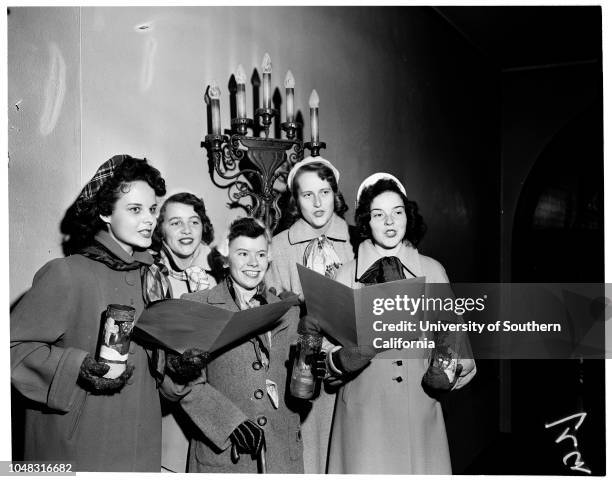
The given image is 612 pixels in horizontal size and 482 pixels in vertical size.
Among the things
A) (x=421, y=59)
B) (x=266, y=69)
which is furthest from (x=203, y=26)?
(x=421, y=59)

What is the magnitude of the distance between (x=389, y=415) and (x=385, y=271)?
1.20ft

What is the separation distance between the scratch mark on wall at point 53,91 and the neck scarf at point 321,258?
2.41 feet

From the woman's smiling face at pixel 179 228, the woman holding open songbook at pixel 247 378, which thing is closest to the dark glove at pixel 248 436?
the woman holding open songbook at pixel 247 378

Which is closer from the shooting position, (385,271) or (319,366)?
(319,366)

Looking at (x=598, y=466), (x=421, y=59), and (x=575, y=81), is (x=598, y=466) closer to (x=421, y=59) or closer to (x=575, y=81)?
(x=421, y=59)

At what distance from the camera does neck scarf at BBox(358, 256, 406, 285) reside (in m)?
1.65

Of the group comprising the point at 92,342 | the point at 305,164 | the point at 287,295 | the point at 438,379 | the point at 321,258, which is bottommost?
the point at 438,379

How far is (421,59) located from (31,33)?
1.86 metres

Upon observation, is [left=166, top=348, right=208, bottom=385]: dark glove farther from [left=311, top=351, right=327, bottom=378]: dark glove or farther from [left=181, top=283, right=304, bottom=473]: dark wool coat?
[left=311, top=351, right=327, bottom=378]: dark glove

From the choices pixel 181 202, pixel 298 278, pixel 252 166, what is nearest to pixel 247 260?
pixel 181 202

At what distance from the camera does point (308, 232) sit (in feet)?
5.93

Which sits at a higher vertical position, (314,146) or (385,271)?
(314,146)

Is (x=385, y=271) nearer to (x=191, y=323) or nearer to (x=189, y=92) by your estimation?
(x=191, y=323)

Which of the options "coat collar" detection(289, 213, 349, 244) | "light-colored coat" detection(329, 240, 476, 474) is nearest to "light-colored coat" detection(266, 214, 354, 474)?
"coat collar" detection(289, 213, 349, 244)
